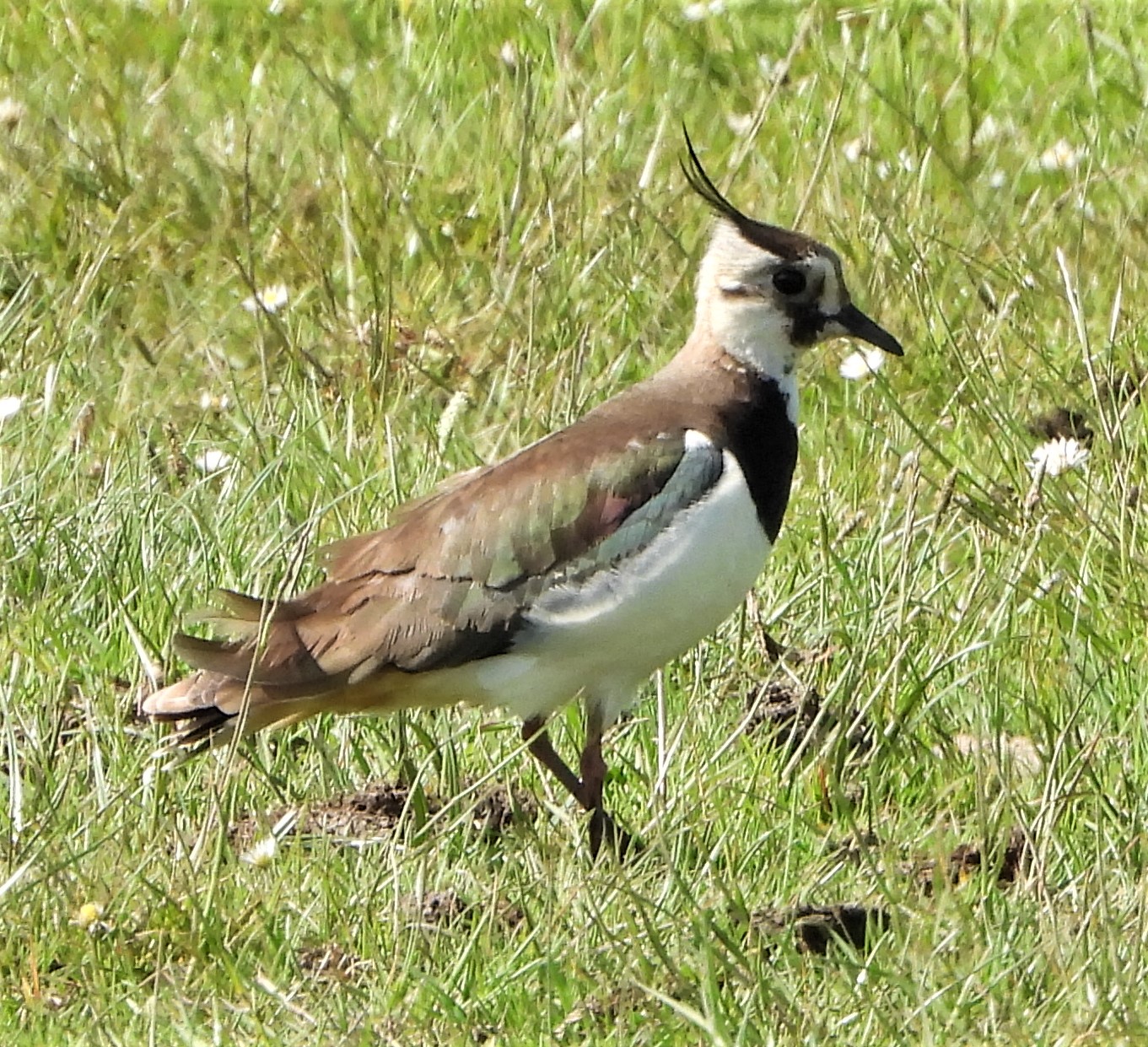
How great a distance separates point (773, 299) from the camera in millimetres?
4523

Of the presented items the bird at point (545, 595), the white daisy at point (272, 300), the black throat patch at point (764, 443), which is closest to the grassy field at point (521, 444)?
the white daisy at point (272, 300)

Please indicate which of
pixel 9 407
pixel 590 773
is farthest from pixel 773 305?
pixel 9 407

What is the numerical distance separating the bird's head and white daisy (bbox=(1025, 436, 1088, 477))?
364mm

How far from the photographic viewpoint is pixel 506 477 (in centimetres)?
427

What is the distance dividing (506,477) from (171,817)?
87cm

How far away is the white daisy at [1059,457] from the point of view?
4547 millimetres

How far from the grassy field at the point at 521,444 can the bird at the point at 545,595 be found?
0.42 ft

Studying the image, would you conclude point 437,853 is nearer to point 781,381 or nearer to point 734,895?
point 734,895

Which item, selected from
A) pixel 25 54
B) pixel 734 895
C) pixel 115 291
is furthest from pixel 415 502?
pixel 25 54

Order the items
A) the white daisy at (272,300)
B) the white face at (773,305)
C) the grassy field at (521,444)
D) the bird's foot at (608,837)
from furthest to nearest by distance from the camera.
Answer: the white daisy at (272,300) < the white face at (773,305) < the bird's foot at (608,837) < the grassy field at (521,444)

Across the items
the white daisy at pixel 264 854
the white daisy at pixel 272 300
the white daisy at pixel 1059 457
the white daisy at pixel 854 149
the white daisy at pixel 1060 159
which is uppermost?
the white daisy at pixel 854 149

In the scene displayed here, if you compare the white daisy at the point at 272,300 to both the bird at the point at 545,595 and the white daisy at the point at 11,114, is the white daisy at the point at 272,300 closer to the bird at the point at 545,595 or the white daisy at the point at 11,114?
the white daisy at the point at 11,114

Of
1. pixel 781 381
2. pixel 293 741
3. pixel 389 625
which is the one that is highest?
pixel 781 381

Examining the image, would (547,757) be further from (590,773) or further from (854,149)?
(854,149)
